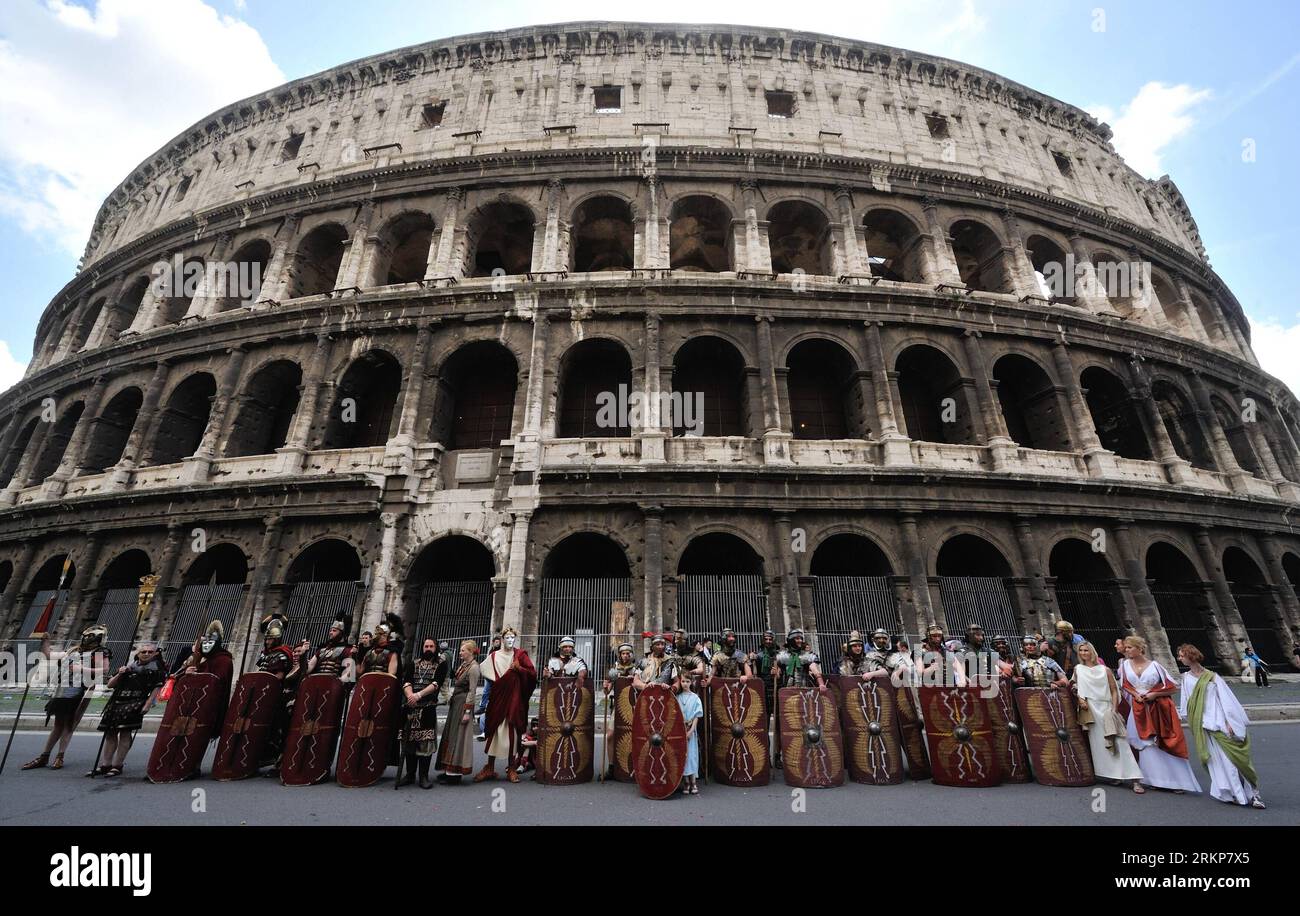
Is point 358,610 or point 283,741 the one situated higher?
point 358,610

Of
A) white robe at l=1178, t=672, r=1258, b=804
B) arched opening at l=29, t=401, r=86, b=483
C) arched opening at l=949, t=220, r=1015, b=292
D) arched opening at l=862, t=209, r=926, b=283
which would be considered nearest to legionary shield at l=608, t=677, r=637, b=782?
white robe at l=1178, t=672, r=1258, b=804

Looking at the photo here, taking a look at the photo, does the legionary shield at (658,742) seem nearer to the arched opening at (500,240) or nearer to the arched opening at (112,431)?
the arched opening at (500,240)

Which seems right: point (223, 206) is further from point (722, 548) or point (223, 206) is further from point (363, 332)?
point (722, 548)

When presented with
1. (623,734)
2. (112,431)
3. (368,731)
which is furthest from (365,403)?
(623,734)

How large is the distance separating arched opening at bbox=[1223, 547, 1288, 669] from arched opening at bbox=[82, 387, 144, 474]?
30.5 meters

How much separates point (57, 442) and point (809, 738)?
23.3 m

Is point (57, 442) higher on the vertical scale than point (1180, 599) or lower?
higher

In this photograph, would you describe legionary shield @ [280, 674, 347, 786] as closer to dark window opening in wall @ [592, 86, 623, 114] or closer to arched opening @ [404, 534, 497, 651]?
arched opening @ [404, 534, 497, 651]

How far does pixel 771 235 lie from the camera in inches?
665

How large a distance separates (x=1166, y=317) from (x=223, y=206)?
31.4m

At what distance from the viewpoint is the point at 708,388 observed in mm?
14773

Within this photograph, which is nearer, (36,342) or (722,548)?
(722,548)

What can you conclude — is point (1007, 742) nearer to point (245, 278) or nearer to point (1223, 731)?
point (1223, 731)
